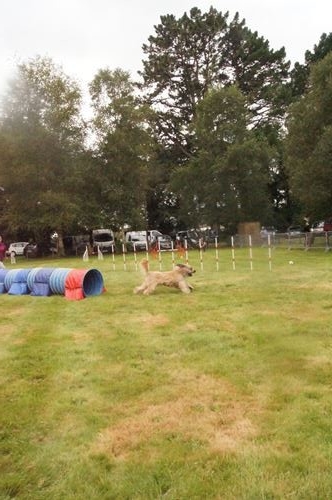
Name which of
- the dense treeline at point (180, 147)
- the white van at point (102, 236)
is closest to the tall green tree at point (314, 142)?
the dense treeline at point (180, 147)

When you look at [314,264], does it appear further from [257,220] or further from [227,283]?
[257,220]

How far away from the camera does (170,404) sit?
4.89 meters

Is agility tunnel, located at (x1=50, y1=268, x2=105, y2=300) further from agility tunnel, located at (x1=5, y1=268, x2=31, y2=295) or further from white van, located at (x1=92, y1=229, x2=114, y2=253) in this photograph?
white van, located at (x1=92, y1=229, x2=114, y2=253)

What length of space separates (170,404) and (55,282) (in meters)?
8.31

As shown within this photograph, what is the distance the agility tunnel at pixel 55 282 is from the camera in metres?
12.2

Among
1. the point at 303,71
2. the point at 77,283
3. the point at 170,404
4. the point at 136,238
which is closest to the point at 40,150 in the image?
the point at 136,238

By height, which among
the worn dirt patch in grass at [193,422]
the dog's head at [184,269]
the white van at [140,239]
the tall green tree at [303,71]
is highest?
the tall green tree at [303,71]

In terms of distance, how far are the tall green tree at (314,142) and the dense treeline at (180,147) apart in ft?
0.20

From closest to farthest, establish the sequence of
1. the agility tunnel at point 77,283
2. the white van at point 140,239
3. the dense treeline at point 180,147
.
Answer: the agility tunnel at point 77,283, the dense treeline at point 180,147, the white van at point 140,239

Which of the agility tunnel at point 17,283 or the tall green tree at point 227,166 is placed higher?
the tall green tree at point 227,166

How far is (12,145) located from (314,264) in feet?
64.0

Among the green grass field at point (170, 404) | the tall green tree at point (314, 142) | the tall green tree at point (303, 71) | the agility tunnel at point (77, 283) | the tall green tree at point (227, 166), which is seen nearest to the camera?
the green grass field at point (170, 404)

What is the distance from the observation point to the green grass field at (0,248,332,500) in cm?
355

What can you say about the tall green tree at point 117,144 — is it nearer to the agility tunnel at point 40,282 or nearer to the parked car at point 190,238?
the parked car at point 190,238
